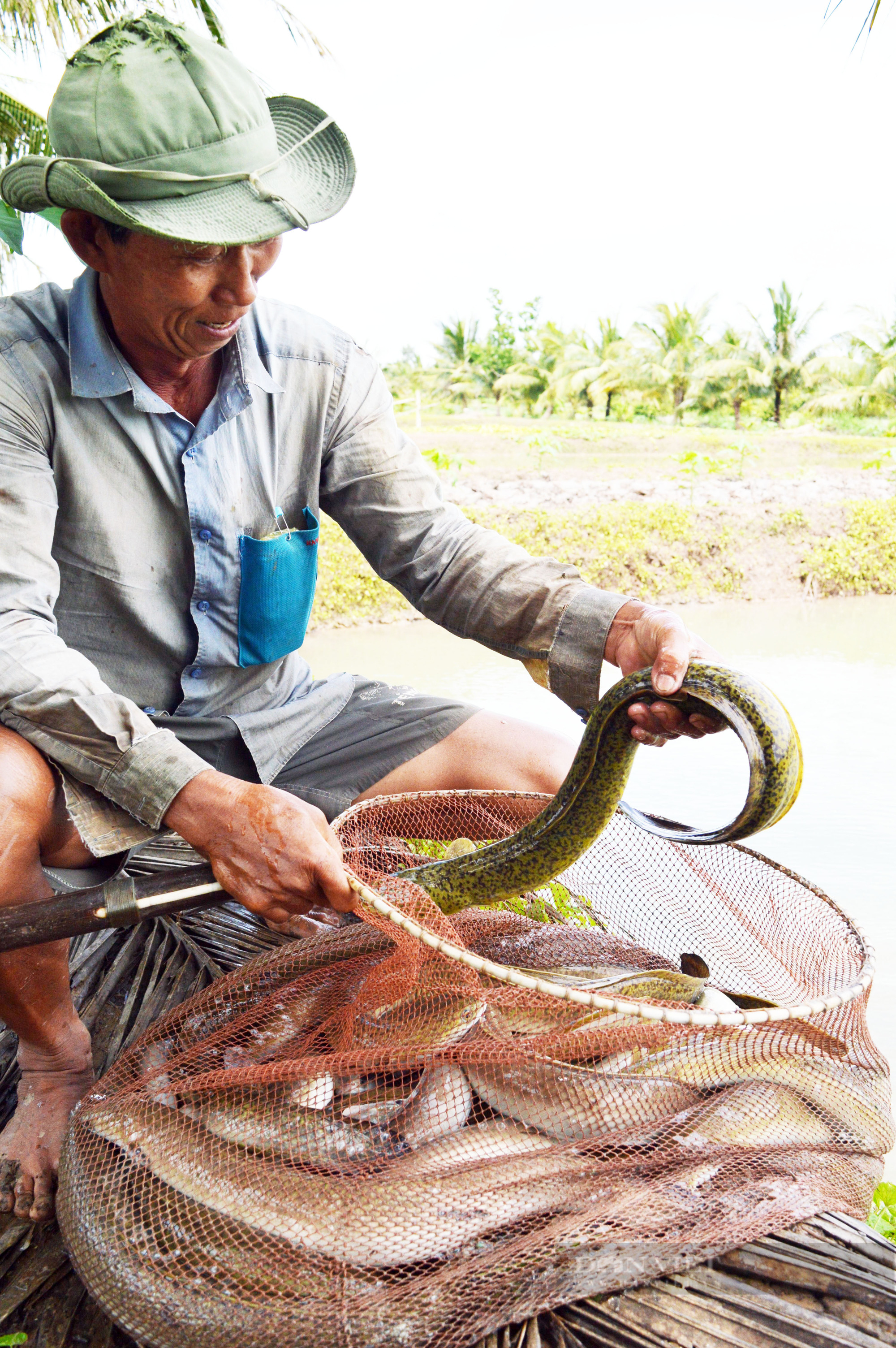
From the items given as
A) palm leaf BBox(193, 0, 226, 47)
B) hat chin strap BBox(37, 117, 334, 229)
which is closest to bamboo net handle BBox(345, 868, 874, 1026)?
hat chin strap BBox(37, 117, 334, 229)

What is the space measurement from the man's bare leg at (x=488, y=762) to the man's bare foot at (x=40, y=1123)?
86 cm

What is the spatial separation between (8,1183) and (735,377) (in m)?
40.9

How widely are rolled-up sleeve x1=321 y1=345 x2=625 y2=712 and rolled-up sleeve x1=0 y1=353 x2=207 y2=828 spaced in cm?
83

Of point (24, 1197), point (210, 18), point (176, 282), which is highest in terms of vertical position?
point (210, 18)

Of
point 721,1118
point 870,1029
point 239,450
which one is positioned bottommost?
point 870,1029

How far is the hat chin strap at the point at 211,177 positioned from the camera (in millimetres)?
1965

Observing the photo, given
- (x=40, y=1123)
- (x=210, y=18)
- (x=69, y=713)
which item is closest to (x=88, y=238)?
(x=69, y=713)

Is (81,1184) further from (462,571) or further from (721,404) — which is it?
(721,404)

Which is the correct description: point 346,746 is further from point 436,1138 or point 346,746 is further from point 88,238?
point 88,238

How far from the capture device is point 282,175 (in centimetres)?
216

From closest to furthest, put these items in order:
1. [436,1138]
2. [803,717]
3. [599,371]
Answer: [436,1138] < [803,717] < [599,371]

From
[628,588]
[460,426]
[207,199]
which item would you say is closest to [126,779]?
[207,199]

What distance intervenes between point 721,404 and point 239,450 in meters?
41.0

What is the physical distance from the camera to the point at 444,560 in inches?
101
